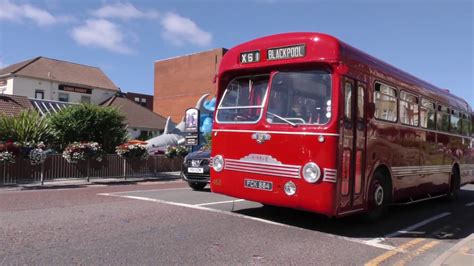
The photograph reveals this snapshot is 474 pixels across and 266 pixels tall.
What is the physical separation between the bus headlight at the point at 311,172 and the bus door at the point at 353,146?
1.59ft

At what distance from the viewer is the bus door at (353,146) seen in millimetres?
7707

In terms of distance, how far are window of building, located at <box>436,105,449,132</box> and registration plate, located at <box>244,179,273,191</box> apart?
611 centimetres

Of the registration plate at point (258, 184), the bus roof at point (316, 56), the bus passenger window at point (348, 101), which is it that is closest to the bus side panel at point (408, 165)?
the bus roof at point (316, 56)

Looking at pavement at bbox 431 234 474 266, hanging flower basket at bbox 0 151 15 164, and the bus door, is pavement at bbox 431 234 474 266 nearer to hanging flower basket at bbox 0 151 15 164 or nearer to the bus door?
the bus door

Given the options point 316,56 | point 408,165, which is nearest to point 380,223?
point 408,165

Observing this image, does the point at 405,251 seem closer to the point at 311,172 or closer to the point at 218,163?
the point at 311,172

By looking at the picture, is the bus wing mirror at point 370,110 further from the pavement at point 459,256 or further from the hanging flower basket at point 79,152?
the hanging flower basket at point 79,152

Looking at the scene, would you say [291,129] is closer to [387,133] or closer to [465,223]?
[387,133]

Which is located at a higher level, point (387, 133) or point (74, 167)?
point (387, 133)

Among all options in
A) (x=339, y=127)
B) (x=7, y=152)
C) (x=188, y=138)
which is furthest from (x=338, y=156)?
(x=188, y=138)

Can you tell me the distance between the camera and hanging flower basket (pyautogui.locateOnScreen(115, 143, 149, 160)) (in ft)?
65.0

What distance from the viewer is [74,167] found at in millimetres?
17906

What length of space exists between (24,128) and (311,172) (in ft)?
50.7

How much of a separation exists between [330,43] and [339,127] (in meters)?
1.38
